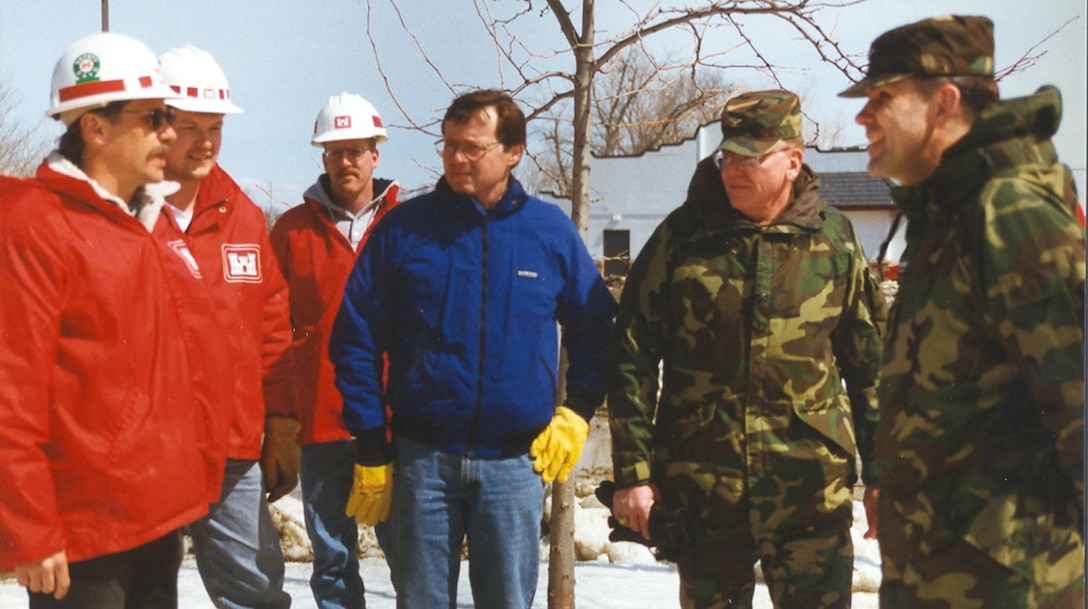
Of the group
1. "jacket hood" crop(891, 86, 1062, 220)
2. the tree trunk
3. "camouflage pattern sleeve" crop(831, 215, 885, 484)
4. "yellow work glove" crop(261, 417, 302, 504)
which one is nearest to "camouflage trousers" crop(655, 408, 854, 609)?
"camouflage pattern sleeve" crop(831, 215, 885, 484)

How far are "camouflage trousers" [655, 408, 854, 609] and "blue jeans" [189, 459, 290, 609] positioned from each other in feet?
4.69

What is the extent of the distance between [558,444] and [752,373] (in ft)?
2.09

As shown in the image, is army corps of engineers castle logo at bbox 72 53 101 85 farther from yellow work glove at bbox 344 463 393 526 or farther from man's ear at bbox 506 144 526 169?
yellow work glove at bbox 344 463 393 526

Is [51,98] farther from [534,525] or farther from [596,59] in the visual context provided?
[596,59]

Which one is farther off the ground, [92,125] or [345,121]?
[345,121]

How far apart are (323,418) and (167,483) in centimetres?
130

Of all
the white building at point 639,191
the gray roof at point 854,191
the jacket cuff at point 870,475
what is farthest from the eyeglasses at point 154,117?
the gray roof at point 854,191

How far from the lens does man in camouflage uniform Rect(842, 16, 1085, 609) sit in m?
2.13

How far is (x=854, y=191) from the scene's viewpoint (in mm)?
28000

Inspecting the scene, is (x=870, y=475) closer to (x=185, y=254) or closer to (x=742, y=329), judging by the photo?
(x=742, y=329)

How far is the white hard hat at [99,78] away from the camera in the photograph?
2715mm

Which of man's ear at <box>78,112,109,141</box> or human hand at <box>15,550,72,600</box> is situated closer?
human hand at <box>15,550,72,600</box>

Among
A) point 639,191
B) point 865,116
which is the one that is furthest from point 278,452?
point 639,191

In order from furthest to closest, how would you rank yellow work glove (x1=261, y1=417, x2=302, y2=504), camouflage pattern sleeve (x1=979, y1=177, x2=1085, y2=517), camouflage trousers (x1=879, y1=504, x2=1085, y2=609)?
yellow work glove (x1=261, y1=417, x2=302, y2=504) < camouflage trousers (x1=879, y1=504, x2=1085, y2=609) < camouflage pattern sleeve (x1=979, y1=177, x2=1085, y2=517)
